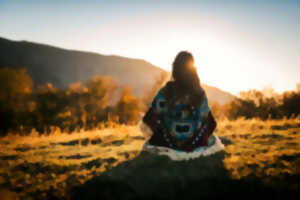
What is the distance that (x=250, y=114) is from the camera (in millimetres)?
26844

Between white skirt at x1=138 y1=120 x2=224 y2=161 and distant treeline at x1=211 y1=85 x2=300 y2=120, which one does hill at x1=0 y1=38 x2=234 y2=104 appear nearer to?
distant treeline at x1=211 y1=85 x2=300 y2=120

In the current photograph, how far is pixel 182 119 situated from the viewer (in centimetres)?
397

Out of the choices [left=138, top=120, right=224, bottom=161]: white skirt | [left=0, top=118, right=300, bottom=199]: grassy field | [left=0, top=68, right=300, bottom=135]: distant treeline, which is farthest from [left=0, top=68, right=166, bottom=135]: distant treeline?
[left=0, top=118, right=300, bottom=199]: grassy field

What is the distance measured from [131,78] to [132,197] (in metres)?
151

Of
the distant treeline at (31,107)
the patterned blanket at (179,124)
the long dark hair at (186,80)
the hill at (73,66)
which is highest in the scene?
the hill at (73,66)

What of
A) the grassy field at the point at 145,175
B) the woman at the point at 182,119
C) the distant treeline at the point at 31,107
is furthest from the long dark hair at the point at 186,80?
the distant treeline at the point at 31,107

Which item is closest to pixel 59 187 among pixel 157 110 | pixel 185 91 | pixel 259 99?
pixel 157 110

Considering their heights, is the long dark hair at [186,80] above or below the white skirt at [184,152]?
above

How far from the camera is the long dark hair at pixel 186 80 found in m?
4.09

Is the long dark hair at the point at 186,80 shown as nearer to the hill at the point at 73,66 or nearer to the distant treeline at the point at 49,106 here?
the distant treeline at the point at 49,106

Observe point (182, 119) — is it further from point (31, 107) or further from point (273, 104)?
point (31, 107)

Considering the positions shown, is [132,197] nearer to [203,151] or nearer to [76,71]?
[203,151]

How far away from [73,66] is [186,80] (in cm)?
16498

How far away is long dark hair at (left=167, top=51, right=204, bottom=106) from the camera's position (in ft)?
13.4
